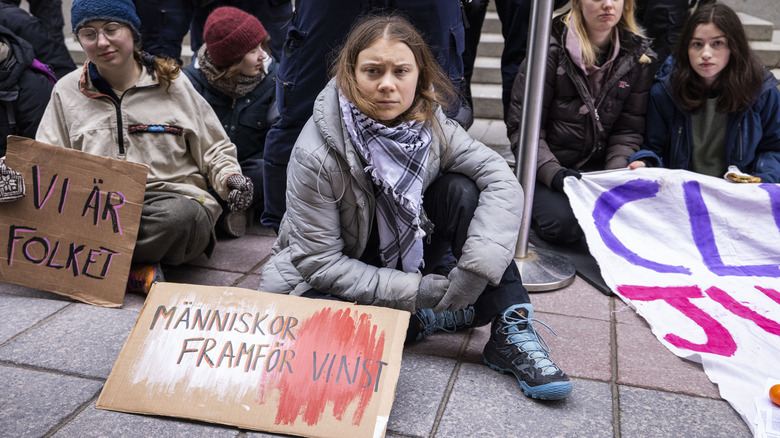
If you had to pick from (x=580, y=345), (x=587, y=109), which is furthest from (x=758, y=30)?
(x=580, y=345)

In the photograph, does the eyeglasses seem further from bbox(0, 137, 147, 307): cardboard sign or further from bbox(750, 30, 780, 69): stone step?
bbox(750, 30, 780, 69): stone step

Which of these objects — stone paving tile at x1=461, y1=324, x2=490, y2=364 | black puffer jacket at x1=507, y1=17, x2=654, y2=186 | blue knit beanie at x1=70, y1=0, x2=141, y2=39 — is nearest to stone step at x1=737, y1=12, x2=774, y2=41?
black puffer jacket at x1=507, y1=17, x2=654, y2=186

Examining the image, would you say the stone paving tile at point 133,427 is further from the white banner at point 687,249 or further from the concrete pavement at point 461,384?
the white banner at point 687,249

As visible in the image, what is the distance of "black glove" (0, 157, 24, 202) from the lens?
2.55 metres

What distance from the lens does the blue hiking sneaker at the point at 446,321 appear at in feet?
7.66

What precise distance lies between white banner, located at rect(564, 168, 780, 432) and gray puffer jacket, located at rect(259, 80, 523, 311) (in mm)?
811

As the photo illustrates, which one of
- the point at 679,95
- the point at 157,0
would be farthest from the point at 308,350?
the point at 157,0

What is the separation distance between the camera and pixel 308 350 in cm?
190

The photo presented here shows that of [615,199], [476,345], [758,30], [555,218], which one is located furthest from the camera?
[758,30]

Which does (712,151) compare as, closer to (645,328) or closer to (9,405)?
(645,328)

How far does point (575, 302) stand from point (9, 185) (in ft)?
7.21

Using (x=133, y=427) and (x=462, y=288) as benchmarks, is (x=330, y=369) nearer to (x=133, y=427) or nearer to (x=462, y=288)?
(x=462, y=288)

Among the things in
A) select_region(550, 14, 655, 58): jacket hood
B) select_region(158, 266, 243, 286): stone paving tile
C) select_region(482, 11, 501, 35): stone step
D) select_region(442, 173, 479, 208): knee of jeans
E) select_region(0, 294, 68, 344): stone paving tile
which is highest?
select_region(550, 14, 655, 58): jacket hood

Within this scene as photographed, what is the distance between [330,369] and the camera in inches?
73.2
